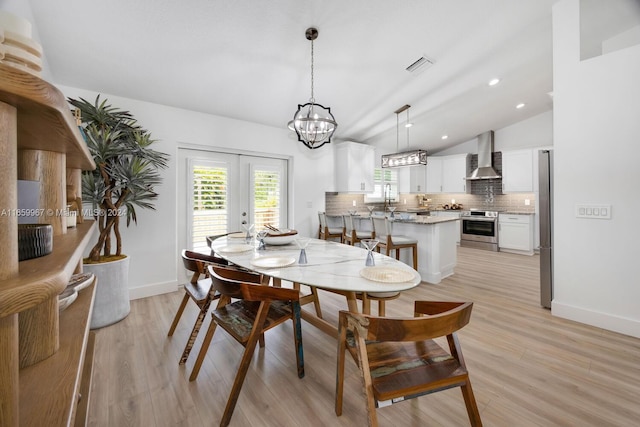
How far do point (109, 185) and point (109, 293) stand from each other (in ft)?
3.48

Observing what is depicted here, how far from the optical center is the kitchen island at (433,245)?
149 inches

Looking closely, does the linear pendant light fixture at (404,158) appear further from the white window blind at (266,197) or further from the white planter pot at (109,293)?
the white planter pot at (109,293)

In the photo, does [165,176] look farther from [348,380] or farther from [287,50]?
[348,380]

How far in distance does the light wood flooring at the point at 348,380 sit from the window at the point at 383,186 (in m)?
4.03

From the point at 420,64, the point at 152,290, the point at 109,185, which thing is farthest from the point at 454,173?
the point at 109,185

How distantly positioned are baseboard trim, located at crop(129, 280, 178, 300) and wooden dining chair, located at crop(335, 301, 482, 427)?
9.72 feet

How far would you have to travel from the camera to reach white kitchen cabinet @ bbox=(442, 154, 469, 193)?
6.82 metres

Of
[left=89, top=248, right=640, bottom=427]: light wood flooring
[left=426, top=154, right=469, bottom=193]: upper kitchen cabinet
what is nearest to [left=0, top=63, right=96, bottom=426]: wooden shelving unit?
[left=89, top=248, right=640, bottom=427]: light wood flooring

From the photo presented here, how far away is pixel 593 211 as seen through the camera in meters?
2.47

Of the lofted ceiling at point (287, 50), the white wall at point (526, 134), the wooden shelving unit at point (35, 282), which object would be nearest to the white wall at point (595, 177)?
the lofted ceiling at point (287, 50)

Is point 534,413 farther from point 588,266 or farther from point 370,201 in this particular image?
point 370,201

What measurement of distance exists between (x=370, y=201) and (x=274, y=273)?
5077mm

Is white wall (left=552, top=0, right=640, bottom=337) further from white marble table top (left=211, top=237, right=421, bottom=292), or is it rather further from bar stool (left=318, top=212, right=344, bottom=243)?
bar stool (left=318, top=212, right=344, bottom=243)

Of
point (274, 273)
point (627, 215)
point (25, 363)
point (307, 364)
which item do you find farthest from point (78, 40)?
point (627, 215)
